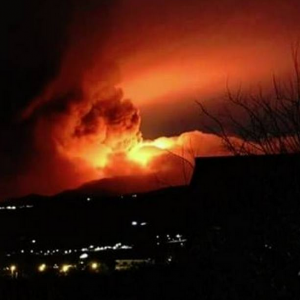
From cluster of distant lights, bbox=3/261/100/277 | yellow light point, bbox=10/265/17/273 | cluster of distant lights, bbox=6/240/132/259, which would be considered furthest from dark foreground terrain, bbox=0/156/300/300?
cluster of distant lights, bbox=6/240/132/259

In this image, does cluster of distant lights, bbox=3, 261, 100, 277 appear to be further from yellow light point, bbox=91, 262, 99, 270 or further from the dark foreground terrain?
the dark foreground terrain

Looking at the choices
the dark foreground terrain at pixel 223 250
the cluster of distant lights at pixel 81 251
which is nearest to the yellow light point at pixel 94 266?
the dark foreground terrain at pixel 223 250

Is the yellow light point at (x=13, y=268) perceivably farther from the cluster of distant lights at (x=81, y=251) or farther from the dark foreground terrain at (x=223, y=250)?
the cluster of distant lights at (x=81, y=251)

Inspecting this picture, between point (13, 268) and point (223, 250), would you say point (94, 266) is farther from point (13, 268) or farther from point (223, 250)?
point (223, 250)

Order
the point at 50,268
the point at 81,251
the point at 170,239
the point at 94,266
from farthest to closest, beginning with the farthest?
the point at 81,251
the point at 170,239
the point at 94,266
the point at 50,268

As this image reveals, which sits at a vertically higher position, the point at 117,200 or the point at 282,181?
the point at 117,200

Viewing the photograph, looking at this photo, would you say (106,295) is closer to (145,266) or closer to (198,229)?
(145,266)

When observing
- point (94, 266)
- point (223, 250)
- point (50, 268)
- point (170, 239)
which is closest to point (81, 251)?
point (94, 266)

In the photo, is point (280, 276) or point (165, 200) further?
point (165, 200)

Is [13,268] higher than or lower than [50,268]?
higher

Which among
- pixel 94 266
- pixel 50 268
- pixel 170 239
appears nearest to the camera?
pixel 50 268

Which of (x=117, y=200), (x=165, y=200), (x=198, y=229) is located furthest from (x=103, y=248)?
(x=198, y=229)
